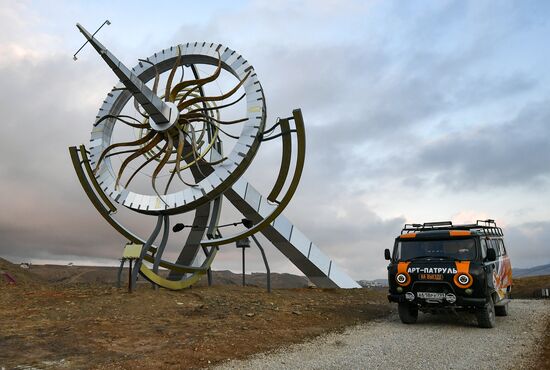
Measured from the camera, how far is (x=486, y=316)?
46.2 ft

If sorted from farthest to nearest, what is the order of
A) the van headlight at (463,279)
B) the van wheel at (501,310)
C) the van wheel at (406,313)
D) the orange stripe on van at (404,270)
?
the van wheel at (501,310) < the van wheel at (406,313) < the orange stripe on van at (404,270) < the van headlight at (463,279)

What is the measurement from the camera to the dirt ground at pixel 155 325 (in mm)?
10495

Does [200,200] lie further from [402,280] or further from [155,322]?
[402,280]

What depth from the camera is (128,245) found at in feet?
64.3

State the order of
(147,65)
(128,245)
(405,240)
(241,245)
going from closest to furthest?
(405,240) < (128,245) < (147,65) < (241,245)

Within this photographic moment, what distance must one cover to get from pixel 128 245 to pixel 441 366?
13640mm

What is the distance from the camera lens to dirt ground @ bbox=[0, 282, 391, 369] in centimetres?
1050

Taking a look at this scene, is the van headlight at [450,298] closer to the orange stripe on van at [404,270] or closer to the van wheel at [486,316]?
the van wheel at [486,316]

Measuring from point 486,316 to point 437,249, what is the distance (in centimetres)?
234

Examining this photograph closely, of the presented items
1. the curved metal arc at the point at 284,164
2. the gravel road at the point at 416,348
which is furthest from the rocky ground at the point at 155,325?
the curved metal arc at the point at 284,164

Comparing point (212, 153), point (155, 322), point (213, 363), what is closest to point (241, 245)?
point (212, 153)

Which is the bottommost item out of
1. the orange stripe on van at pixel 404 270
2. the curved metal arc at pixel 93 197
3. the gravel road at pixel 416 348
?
the gravel road at pixel 416 348

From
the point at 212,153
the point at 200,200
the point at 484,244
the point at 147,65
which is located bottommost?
the point at 484,244

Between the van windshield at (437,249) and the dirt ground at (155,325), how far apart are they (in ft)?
9.24
